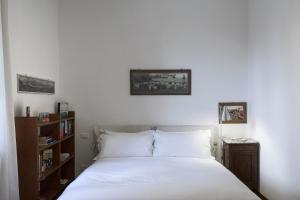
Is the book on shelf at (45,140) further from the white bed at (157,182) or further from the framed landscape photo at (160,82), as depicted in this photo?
the framed landscape photo at (160,82)

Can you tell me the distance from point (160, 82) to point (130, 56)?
62 centimetres

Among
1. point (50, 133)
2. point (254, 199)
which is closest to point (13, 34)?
point (50, 133)

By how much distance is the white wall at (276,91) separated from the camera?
3010 millimetres

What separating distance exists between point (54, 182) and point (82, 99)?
129 cm

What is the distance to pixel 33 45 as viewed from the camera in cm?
348

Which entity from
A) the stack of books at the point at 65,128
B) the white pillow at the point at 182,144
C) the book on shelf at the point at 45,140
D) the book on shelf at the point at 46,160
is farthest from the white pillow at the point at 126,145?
the book on shelf at the point at 45,140

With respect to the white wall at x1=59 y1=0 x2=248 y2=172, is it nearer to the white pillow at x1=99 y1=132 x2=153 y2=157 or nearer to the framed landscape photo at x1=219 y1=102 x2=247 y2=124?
the framed landscape photo at x1=219 y1=102 x2=247 y2=124

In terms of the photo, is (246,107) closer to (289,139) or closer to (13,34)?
(289,139)

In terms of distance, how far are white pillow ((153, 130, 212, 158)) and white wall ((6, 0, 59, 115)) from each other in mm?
1648

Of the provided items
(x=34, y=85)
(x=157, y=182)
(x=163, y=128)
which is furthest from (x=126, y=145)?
(x=34, y=85)

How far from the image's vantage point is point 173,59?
436cm

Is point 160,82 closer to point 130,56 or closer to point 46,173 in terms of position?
point 130,56

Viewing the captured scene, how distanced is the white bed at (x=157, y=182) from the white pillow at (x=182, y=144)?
250 millimetres

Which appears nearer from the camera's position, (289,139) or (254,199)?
(254,199)
